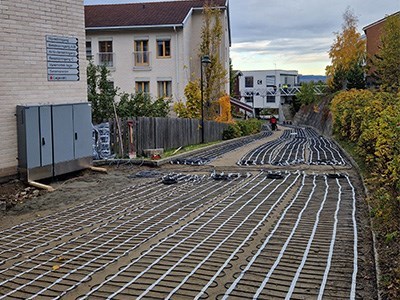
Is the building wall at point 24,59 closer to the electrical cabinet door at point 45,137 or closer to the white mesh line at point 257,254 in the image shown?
the electrical cabinet door at point 45,137

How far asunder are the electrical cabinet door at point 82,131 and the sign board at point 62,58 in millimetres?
850

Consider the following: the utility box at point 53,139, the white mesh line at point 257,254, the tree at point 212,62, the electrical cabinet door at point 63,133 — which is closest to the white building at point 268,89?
the tree at point 212,62

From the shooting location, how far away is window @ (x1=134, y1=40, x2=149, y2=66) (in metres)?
34.9

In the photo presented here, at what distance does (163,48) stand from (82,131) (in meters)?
22.0

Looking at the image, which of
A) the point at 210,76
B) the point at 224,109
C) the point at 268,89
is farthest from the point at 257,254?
the point at 268,89

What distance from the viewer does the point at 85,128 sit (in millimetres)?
13664

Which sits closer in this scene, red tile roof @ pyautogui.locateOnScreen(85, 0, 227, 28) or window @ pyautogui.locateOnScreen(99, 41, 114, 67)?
red tile roof @ pyautogui.locateOnScreen(85, 0, 227, 28)

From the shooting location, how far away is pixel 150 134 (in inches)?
736

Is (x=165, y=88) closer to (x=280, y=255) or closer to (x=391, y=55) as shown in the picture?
(x=391, y=55)

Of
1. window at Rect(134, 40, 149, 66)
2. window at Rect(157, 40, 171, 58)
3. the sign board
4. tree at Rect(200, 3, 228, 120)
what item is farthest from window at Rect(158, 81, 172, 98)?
the sign board

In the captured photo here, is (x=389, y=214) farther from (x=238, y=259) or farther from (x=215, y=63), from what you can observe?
(x=215, y=63)

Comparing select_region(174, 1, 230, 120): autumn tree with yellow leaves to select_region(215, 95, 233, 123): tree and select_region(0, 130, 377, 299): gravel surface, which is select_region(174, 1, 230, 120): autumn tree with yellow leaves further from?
select_region(0, 130, 377, 299): gravel surface

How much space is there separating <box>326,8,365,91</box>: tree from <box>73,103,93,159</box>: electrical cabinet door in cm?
4049

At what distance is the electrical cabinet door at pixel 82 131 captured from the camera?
13312 millimetres
